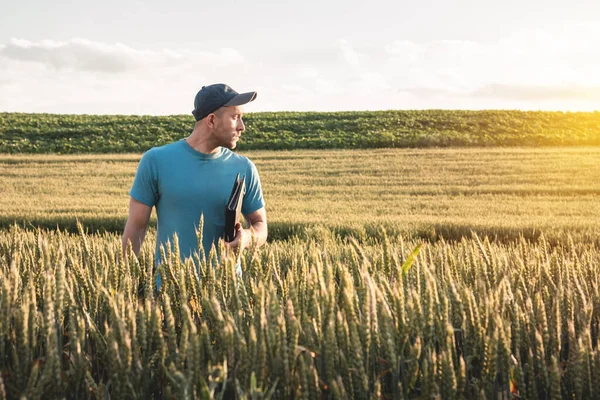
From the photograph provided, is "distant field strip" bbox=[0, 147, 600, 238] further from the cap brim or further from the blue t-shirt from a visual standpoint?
the cap brim

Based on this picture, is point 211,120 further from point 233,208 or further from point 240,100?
point 233,208

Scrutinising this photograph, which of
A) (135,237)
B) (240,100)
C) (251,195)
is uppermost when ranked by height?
(240,100)

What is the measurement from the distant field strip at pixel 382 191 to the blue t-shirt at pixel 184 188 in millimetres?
4159

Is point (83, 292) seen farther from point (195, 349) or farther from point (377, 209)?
point (377, 209)

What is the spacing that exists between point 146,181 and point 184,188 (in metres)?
0.23

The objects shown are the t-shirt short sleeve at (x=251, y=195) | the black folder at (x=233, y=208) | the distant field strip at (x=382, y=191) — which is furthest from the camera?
the distant field strip at (x=382, y=191)

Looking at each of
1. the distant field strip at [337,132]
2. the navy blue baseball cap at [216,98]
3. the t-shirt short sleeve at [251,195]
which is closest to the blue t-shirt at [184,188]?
the t-shirt short sleeve at [251,195]

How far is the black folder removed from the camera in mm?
2607

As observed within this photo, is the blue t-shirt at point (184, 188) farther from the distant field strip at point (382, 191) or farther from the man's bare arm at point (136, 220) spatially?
the distant field strip at point (382, 191)

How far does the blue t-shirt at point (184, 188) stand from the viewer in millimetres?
3471

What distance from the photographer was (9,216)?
400 inches

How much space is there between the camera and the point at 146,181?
3484 mm

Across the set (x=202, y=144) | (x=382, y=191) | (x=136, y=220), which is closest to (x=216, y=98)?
Result: (x=202, y=144)

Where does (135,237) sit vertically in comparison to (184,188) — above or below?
below
